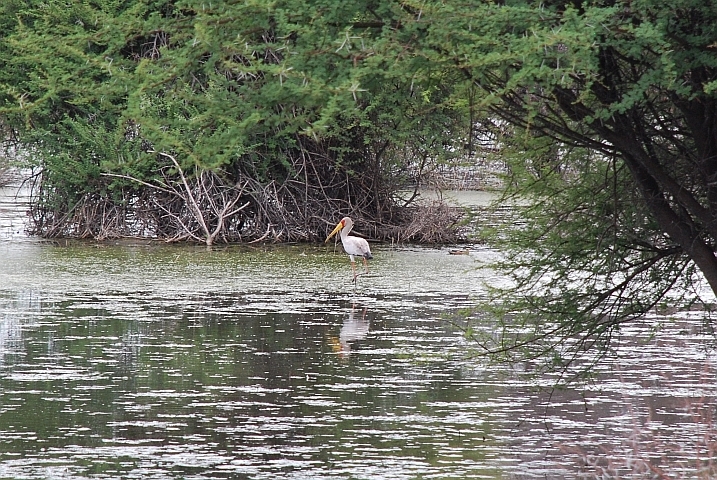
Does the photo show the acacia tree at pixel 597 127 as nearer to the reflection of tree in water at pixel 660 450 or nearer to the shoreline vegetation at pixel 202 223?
the reflection of tree in water at pixel 660 450

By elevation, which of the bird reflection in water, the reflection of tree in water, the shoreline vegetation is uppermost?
the shoreline vegetation

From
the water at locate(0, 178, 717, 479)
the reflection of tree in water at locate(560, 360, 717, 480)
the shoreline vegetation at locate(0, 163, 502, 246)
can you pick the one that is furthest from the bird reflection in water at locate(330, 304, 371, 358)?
the shoreline vegetation at locate(0, 163, 502, 246)

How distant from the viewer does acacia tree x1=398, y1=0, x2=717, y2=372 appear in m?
6.07

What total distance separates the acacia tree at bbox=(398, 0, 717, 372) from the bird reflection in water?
4.64 feet

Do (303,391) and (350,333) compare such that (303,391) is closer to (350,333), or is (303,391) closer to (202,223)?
(350,333)

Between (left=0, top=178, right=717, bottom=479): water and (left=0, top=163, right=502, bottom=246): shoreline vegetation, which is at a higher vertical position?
(left=0, top=163, right=502, bottom=246): shoreline vegetation

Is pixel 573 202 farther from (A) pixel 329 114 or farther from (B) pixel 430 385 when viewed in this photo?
(A) pixel 329 114

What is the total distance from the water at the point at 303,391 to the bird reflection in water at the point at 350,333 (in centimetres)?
3

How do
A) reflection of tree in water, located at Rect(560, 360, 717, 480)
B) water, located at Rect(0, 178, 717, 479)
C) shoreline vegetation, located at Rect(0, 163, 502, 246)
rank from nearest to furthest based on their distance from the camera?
reflection of tree in water, located at Rect(560, 360, 717, 480)
water, located at Rect(0, 178, 717, 479)
shoreline vegetation, located at Rect(0, 163, 502, 246)

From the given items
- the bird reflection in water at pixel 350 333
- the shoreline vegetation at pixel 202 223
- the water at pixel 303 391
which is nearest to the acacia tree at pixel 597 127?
Answer: the water at pixel 303 391

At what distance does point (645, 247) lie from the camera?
9.25 m

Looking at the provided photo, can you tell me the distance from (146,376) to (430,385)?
233 cm

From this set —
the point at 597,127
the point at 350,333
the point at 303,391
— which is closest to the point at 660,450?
the point at 597,127

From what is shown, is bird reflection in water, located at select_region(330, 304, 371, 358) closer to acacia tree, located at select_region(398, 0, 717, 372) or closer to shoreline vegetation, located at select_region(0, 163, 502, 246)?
acacia tree, located at select_region(398, 0, 717, 372)
